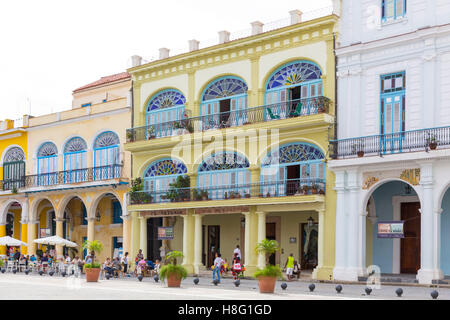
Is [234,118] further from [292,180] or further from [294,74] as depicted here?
[292,180]

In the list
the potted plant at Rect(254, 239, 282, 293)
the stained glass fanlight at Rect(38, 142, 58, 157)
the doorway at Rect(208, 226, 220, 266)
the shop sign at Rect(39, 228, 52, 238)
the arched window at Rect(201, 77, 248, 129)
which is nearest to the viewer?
the potted plant at Rect(254, 239, 282, 293)

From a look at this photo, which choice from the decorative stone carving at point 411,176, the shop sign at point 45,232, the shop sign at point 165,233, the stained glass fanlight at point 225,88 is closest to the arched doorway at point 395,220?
the decorative stone carving at point 411,176

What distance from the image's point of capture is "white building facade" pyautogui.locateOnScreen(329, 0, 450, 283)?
2403 centimetres

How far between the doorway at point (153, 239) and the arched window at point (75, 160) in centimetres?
428

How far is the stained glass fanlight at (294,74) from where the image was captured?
2813 centimetres

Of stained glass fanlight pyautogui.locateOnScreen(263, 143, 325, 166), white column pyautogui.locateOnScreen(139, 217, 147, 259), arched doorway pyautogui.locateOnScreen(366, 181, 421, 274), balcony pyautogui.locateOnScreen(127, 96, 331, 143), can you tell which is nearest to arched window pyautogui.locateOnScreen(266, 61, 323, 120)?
balcony pyautogui.locateOnScreen(127, 96, 331, 143)

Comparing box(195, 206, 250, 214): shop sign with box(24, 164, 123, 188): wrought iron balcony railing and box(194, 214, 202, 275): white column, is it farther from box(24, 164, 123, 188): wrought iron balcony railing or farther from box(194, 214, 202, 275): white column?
box(24, 164, 123, 188): wrought iron balcony railing

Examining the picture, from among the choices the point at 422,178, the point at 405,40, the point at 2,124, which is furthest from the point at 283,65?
the point at 2,124

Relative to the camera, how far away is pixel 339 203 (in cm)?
2644

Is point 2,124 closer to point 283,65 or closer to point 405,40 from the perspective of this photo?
point 283,65

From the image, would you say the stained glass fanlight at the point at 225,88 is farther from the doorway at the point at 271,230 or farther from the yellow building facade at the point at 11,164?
the yellow building facade at the point at 11,164

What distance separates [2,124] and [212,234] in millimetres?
16020

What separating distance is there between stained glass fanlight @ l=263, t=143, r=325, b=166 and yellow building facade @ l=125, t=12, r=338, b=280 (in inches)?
1.6

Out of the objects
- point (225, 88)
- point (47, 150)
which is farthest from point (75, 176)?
point (225, 88)
